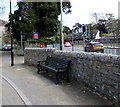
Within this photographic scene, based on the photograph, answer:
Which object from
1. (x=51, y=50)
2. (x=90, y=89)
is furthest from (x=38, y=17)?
(x=90, y=89)

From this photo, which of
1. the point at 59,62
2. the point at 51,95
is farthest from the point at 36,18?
the point at 51,95

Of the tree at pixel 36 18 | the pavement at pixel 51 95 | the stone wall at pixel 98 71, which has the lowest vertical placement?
the pavement at pixel 51 95

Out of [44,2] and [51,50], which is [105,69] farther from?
[44,2]

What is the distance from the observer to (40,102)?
4.69 meters

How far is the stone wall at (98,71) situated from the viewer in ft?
14.5

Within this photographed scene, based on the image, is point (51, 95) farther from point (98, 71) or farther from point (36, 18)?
point (36, 18)

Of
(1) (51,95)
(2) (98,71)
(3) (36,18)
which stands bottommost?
(1) (51,95)

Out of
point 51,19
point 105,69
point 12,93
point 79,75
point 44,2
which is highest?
point 44,2

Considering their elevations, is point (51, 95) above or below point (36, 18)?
below

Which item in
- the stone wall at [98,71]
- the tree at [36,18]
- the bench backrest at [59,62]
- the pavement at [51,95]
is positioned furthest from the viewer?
the tree at [36,18]

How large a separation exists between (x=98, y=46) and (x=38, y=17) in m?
9.26

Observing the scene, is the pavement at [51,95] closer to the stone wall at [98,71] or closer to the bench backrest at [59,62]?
the stone wall at [98,71]

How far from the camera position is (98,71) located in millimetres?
5285

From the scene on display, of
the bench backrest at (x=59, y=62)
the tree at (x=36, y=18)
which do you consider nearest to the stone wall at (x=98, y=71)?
the bench backrest at (x=59, y=62)
